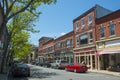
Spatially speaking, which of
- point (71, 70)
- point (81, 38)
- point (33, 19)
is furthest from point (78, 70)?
point (81, 38)

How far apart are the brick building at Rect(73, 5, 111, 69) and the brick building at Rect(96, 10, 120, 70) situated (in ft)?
5.69

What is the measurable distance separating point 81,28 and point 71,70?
504 inches

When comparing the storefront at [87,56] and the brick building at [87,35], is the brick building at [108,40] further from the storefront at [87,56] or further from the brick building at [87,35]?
the storefront at [87,56]

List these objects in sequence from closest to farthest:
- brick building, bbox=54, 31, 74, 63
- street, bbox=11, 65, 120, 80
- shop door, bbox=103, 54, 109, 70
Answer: street, bbox=11, 65, 120, 80 < shop door, bbox=103, 54, 109, 70 < brick building, bbox=54, 31, 74, 63

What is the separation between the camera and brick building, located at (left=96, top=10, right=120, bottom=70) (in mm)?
33031

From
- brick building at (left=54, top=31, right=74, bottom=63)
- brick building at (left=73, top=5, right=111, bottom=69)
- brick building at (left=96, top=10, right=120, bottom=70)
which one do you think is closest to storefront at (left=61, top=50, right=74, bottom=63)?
brick building at (left=54, top=31, right=74, bottom=63)

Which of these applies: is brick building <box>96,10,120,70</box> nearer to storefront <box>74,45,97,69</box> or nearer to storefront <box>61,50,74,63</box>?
storefront <box>74,45,97,69</box>

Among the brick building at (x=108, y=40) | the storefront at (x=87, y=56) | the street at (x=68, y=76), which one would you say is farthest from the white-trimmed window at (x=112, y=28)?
the street at (x=68, y=76)

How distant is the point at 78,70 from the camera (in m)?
32.9

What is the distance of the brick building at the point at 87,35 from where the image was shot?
40500 mm

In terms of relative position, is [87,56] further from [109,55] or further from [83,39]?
[109,55]

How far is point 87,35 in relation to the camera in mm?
43094

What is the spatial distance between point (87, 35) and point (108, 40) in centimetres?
842

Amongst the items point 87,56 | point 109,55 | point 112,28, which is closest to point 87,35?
point 87,56
